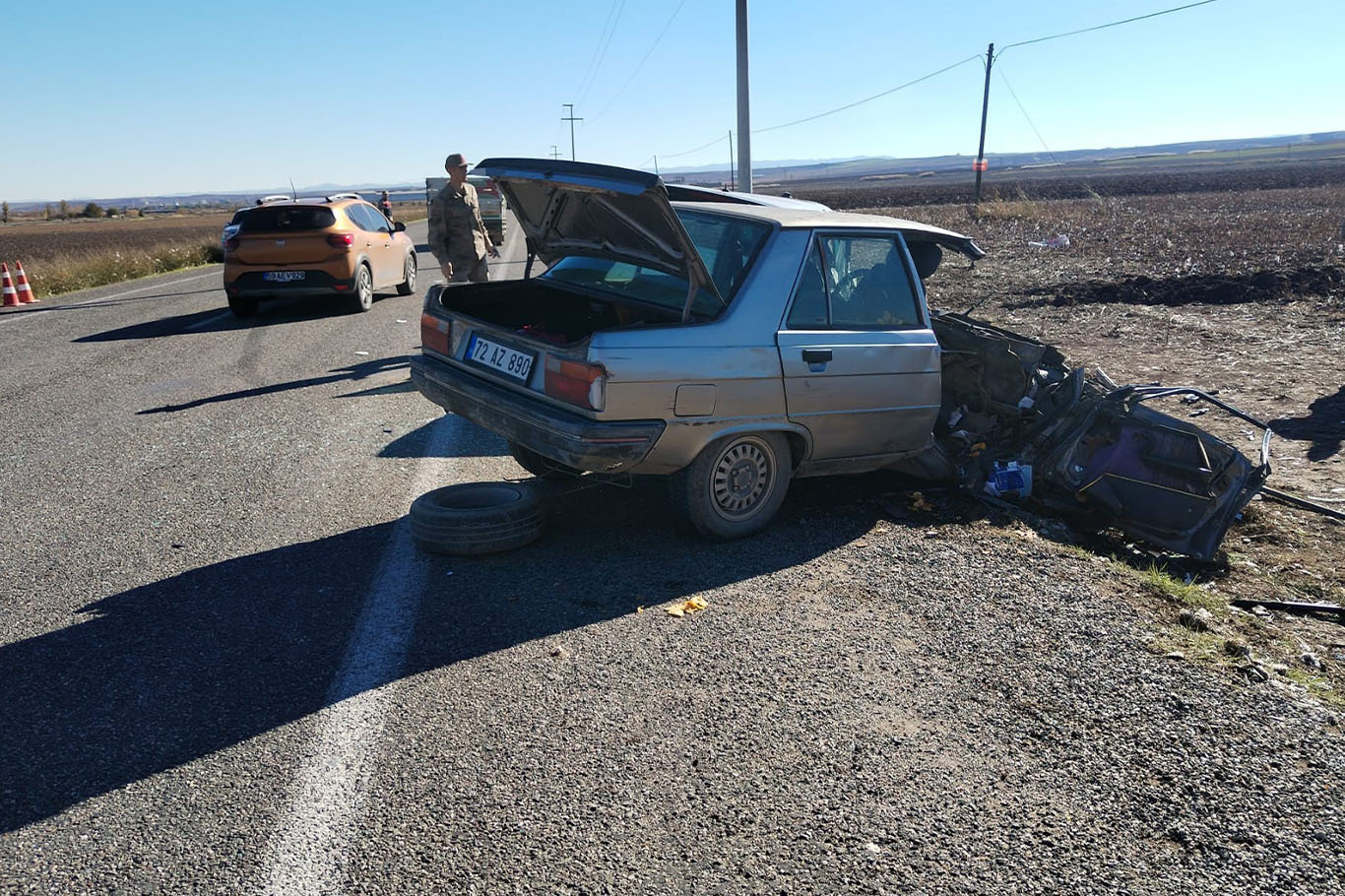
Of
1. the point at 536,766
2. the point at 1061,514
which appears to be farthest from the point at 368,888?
the point at 1061,514

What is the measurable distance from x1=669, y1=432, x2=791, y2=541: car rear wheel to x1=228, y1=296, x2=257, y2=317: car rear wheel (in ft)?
36.1

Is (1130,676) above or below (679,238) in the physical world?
below

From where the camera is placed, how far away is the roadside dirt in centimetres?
474

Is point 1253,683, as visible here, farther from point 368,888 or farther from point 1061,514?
point 368,888

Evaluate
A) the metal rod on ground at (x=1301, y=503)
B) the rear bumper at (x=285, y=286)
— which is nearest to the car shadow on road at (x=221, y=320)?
the rear bumper at (x=285, y=286)

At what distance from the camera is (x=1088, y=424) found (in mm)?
6227

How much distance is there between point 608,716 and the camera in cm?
362

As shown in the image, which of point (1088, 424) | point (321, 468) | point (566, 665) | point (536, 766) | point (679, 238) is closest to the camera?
point (536, 766)

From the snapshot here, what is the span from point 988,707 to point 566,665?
1.62m

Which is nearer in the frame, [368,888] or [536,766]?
[368,888]

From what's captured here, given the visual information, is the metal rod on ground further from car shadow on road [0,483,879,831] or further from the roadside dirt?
car shadow on road [0,483,879,831]

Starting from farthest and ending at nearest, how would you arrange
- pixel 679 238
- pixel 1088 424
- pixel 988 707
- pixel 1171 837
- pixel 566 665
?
pixel 1088 424
pixel 679 238
pixel 566 665
pixel 988 707
pixel 1171 837

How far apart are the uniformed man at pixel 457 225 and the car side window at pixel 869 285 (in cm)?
544

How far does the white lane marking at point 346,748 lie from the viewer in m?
2.81
